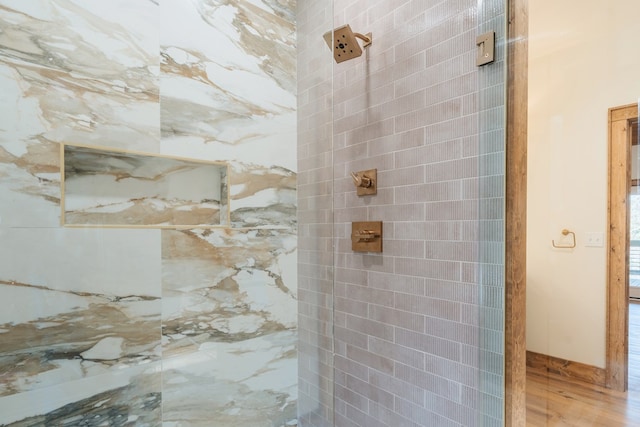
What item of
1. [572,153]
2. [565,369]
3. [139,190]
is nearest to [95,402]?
[139,190]

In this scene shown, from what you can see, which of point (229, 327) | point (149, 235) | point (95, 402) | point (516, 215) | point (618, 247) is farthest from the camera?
point (229, 327)

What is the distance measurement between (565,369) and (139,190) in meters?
1.77

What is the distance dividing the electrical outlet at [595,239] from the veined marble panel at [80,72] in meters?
1.70

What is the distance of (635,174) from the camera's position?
3.27ft

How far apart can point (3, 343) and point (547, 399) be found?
1879 millimetres

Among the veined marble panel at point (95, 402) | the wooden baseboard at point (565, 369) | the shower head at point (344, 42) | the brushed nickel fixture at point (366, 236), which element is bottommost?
the veined marble panel at point (95, 402)

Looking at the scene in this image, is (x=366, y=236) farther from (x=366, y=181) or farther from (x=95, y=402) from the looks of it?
(x=95, y=402)

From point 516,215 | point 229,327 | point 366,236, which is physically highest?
point 516,215

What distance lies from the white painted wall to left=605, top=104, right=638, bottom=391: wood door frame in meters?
0.02

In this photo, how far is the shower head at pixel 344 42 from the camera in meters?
1.65

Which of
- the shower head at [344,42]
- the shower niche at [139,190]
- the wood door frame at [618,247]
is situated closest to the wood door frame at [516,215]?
the wood door frame at [618,247]

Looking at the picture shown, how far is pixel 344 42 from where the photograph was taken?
169 cm

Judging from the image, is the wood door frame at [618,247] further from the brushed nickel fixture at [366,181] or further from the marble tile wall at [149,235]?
the marble tile wall at [149,235]

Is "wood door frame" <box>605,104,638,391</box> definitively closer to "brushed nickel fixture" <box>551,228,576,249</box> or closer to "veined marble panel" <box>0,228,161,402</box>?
"brushed nickel fixture" <box>551,228,576,249</box>
